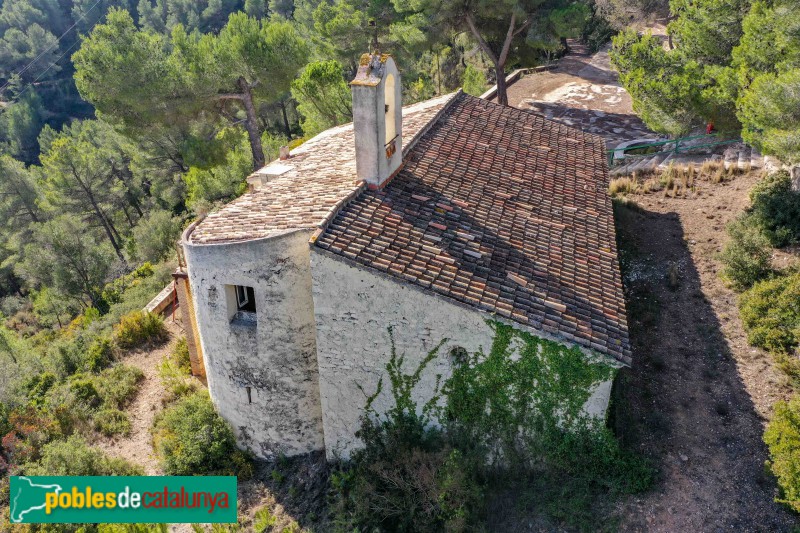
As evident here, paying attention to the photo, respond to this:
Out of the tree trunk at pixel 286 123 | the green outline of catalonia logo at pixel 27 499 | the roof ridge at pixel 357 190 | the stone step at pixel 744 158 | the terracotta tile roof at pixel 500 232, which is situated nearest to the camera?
the terracotta tile roof at pixel 500 232

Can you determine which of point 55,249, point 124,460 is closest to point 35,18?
point 55,249

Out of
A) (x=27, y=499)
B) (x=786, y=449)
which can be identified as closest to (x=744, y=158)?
(x=786, y=449)

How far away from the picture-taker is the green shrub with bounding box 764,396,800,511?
29.9 feet

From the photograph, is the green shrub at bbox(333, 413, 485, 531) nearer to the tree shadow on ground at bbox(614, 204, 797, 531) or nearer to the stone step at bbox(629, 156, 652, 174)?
the tree shadow on ground at bbox(614, 204, 797, 531)

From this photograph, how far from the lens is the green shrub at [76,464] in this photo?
13.0 metres

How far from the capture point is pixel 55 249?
27.8 m

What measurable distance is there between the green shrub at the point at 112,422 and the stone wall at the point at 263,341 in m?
4.09

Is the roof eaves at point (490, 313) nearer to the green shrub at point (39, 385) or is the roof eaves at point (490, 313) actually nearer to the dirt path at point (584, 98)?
the green shrub at point (39, 385)

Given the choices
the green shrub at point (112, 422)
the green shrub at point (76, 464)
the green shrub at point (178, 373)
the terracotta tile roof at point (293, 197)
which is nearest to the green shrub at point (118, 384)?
the green shrub at point (112, 422)

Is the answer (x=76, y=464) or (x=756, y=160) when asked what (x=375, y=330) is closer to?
(x=76, y=464)

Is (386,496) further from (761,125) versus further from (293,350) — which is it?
(761,125)

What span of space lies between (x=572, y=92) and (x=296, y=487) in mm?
30836

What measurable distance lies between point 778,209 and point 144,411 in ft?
64.4

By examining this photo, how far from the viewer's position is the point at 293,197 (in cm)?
1227
